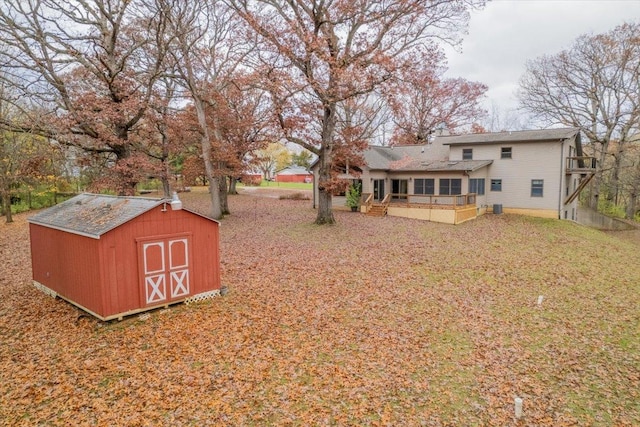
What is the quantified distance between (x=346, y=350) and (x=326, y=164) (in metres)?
13.7

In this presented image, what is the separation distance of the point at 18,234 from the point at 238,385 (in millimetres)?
19946

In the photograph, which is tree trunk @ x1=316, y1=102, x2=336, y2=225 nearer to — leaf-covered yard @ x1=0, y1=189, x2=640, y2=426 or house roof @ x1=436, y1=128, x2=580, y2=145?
leaf-covered yard @ x1=0, y1=189, x2=640, y2=426

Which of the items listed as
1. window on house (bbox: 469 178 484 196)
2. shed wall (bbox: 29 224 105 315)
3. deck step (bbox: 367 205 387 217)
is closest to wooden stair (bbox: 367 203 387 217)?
deck step (bbox: 367 205 387 217)

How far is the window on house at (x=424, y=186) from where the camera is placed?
2645cm

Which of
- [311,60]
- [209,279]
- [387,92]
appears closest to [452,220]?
[387,92]

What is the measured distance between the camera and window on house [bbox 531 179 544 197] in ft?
82.3

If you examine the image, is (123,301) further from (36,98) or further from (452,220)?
(452,220)

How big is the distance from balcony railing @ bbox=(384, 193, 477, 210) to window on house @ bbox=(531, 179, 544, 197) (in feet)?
14.1

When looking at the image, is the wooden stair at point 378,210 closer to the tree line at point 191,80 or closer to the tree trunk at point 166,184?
the tree line at point 191,80

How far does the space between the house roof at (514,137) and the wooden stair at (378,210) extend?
24.5 feet

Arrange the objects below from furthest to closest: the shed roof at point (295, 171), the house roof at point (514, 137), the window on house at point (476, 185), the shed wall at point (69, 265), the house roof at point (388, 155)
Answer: the shed roof at point (295, 171) < the house roof at point (388, 155) < the window on house at point (476, 185) < the house roof at point (514, 137) < the shed wall at point (69, 265)

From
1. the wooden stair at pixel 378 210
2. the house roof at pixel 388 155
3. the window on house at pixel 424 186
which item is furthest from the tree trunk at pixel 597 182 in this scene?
the wooden stair at pixel 378 210

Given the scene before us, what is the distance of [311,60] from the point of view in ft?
58.3

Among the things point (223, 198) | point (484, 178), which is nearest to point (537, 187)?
point (484, 178)
